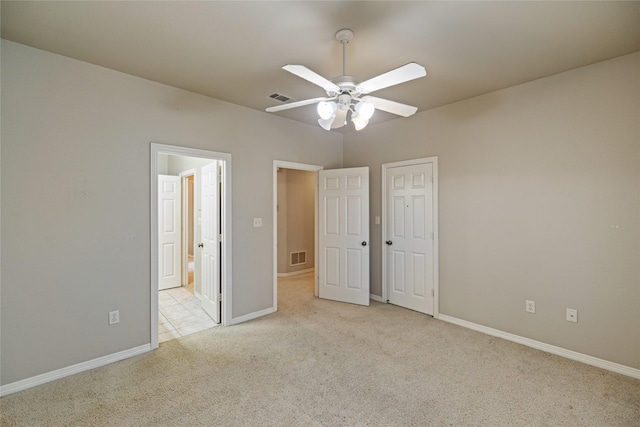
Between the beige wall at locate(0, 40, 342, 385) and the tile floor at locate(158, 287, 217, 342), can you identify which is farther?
the tile floor at locate(158, 287, 217, 342)

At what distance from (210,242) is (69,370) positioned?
1.77 meters

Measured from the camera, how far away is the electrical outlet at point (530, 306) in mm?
2964

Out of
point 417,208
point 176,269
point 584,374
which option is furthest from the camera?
point 176,269

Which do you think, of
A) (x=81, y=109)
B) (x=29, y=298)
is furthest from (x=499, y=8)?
(x=29, y=298)

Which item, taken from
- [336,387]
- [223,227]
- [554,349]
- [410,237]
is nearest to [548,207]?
[554,349]

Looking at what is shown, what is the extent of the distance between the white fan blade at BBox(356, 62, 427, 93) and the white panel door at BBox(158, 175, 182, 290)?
14.2 ft

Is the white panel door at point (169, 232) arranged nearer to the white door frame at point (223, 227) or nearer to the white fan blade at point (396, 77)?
the white door frame at point (223, 227)

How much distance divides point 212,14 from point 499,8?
1850 millimetres

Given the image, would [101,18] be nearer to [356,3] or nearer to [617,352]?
[356,3]

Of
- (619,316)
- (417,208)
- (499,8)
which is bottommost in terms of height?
(619,316)

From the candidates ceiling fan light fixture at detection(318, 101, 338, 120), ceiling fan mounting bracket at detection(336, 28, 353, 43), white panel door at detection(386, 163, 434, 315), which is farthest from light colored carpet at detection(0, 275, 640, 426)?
ceiling fan mounting bracket at detection(336, 28, 353, 43)

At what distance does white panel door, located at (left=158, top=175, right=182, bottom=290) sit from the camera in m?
5.05

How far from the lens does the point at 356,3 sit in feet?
5.97

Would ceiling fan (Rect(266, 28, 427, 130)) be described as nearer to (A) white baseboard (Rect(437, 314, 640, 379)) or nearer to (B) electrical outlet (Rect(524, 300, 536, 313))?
(B) electrical outlet (Rect(524, 300, 536, 313))
